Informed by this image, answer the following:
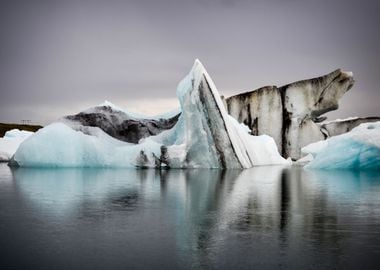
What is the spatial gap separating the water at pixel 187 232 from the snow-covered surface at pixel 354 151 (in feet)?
33.4

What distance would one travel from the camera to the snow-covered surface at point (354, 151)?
1758cm

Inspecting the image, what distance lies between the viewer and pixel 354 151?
18.5 meters

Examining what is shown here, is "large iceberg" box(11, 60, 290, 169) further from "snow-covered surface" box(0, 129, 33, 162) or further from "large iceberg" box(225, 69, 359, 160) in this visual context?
"large iceberg" box(225, 69, 359, 160)

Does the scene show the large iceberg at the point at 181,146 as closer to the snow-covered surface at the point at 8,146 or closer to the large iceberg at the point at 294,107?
the snow-covered surface at the point at 8,146

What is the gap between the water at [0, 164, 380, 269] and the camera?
3.51m

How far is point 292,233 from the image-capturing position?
15.2 ft

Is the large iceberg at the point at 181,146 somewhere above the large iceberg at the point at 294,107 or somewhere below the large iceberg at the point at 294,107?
below

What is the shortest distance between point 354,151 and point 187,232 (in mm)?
15319

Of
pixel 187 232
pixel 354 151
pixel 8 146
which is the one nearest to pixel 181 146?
pixel 354 151

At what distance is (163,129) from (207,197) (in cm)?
1825

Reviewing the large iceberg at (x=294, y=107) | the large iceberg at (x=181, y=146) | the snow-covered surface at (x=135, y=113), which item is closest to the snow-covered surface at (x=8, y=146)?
the snow-covered surface at (x=135, y=113)

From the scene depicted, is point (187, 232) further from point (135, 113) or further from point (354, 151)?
point (135, 113)

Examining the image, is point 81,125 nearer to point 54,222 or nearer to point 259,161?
point 259,161

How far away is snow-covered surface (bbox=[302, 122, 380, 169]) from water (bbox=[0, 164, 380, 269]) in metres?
10.2
